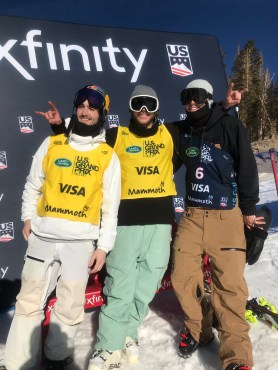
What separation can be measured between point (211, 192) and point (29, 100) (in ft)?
8.29

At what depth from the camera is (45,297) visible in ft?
8.24

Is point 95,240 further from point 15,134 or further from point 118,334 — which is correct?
point 15,134

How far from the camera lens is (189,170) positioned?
2922 mm

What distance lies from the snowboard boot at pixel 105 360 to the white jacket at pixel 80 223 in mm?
890

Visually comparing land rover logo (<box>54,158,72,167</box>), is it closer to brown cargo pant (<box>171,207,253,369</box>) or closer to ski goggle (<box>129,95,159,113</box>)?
ski goggle (<box>129,95,159,113</box>)

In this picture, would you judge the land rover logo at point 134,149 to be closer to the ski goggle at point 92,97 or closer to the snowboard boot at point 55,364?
the ski goggle at point 92,97

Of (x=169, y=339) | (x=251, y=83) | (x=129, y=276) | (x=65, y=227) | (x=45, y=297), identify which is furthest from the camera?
(x=251, y=83)

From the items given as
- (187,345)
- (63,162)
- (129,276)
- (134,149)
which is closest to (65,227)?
(63,162)

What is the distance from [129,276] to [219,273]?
2.45 feet

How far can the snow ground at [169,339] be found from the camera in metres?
A: 2.85

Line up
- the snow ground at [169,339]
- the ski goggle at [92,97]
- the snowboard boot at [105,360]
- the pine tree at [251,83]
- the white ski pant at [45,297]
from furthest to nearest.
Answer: the pine tree at [251,83]
the snow ground at [169,339]
the snowboard boot at [105,360]
the ski goggle at [92,97]
the white ski pant at [45,297]

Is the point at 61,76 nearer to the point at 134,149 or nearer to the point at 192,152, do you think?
the point at 134,149

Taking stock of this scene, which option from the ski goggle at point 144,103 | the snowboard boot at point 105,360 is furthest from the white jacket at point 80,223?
the snowboard boot at point 105,360

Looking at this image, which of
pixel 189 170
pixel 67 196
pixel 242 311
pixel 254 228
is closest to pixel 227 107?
pixel 189 170
